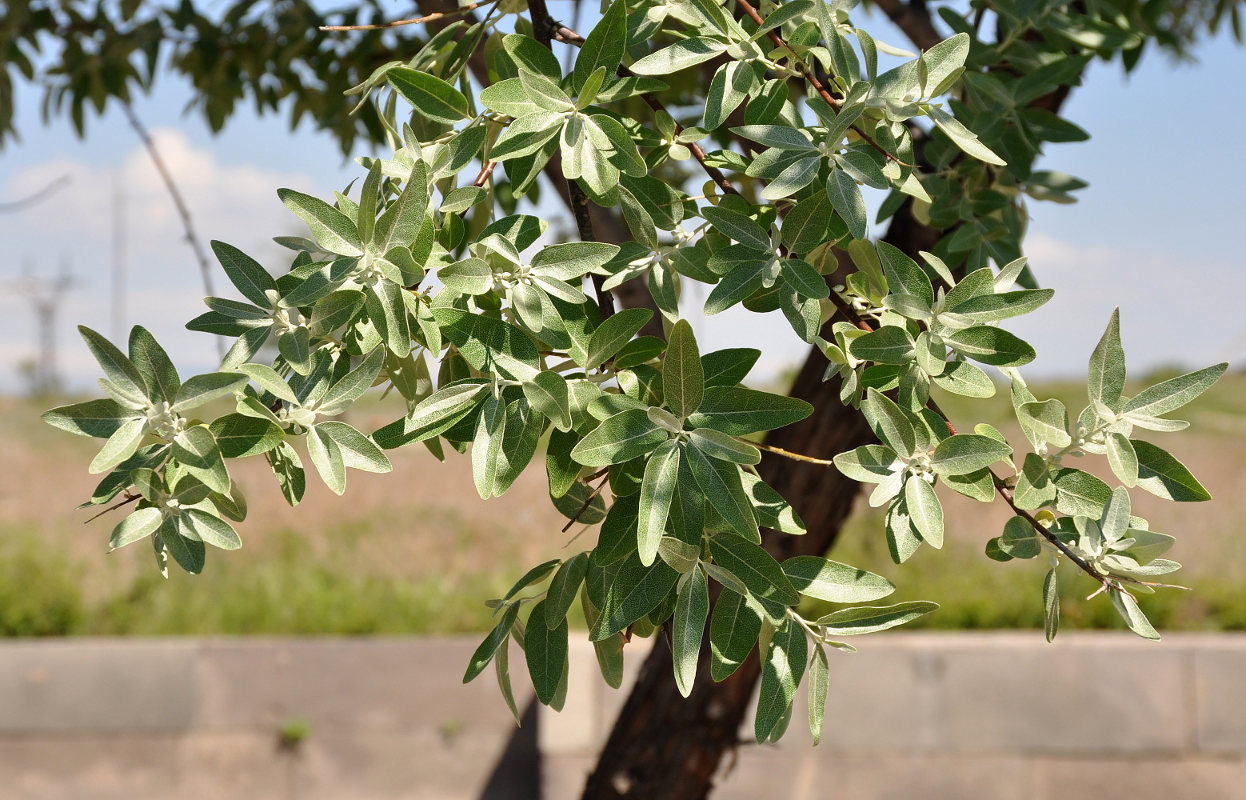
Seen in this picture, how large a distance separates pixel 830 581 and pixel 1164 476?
0.21m

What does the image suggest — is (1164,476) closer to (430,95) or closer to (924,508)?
(924,508)

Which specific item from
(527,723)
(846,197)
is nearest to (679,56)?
(846,197)

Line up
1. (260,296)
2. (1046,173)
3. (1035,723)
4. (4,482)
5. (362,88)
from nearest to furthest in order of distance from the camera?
(260,296) → (362,88) → (1046,173) → (1035,723) → (4,482)

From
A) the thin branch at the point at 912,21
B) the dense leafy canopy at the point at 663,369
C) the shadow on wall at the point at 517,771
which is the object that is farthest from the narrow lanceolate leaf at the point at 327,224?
the shadow on wall at the point at 517,771

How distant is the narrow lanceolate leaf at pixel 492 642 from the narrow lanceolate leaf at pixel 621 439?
207 mm

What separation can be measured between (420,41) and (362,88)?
1.05 metres

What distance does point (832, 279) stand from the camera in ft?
3.61

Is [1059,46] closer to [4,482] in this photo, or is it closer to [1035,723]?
[1035,723]

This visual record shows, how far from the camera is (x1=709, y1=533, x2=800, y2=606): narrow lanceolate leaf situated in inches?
21.8

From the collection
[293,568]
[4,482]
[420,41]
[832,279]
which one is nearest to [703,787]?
[832,279]

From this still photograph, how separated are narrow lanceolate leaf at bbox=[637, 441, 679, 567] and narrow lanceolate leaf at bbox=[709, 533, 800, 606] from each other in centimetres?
6

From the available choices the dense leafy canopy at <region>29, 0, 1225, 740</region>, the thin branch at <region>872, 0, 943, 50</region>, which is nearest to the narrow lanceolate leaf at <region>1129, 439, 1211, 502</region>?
the dense leafy canopy at <region>29, 0, 1225, 740</region>

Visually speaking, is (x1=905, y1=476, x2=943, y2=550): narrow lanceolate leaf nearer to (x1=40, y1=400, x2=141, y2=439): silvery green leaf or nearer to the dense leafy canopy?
the dense leafy canopy

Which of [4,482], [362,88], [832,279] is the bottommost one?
[4,482]
